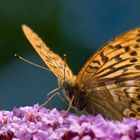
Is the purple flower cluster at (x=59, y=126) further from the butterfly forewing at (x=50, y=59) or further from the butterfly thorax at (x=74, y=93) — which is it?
the butterfly forewing at (x=50, y=59)

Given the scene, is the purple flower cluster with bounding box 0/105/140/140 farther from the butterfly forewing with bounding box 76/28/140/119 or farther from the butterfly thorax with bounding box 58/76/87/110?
the butterfly forewing with bounding box 76/28/140/119

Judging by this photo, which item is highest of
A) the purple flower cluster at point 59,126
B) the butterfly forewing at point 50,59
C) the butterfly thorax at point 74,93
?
the butterfly forewing at point 50,59

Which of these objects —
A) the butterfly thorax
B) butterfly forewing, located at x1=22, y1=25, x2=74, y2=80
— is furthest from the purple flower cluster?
butterfly forewing, located at x1=22, y1=25, x2=74, y2=80

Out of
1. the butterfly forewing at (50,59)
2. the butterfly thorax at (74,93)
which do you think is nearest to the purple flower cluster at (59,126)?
the butterfly thorax at (74,93)

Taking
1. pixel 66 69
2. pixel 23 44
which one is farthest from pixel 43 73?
pixel 66 69

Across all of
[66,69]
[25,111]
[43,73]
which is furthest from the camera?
[43,73]

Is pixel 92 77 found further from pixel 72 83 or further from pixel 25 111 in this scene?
pixel 25 111

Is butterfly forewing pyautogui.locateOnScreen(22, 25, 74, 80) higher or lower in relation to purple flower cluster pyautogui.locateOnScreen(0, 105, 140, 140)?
higher

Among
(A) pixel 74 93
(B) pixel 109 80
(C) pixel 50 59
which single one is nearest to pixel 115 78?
(B) pixel 109 80
